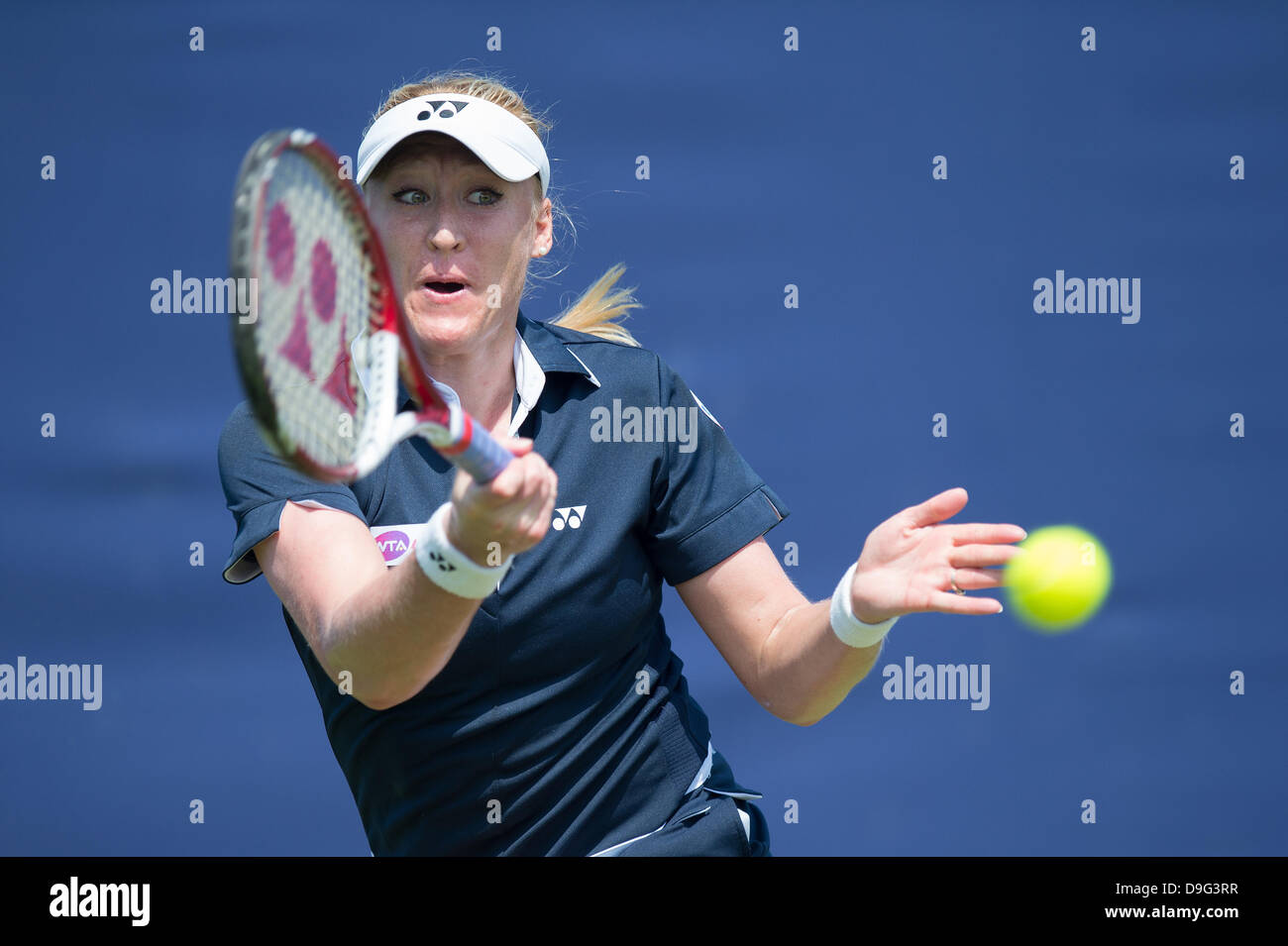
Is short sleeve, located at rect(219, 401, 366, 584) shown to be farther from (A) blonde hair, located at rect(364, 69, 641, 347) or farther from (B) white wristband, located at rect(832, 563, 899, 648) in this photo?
(B) white wristband, located at rect(832, 563, 899, 648)

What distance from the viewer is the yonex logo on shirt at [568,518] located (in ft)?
6.07

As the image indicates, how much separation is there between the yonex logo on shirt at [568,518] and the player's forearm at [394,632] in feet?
1.04

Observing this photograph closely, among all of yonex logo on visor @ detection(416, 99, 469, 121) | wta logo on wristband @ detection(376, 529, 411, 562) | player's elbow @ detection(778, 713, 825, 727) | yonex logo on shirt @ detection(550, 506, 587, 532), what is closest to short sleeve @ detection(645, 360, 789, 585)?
yonex logo on shirt @ detection(550, 506, 587, 532)

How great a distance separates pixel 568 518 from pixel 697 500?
0.19 m

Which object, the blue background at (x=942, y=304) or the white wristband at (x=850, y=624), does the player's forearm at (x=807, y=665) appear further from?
the blue background at (x=942, y=304)

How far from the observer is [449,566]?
4.70 feet

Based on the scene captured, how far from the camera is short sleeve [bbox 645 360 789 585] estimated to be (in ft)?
6.34

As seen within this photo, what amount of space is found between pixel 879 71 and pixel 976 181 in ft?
1.00
